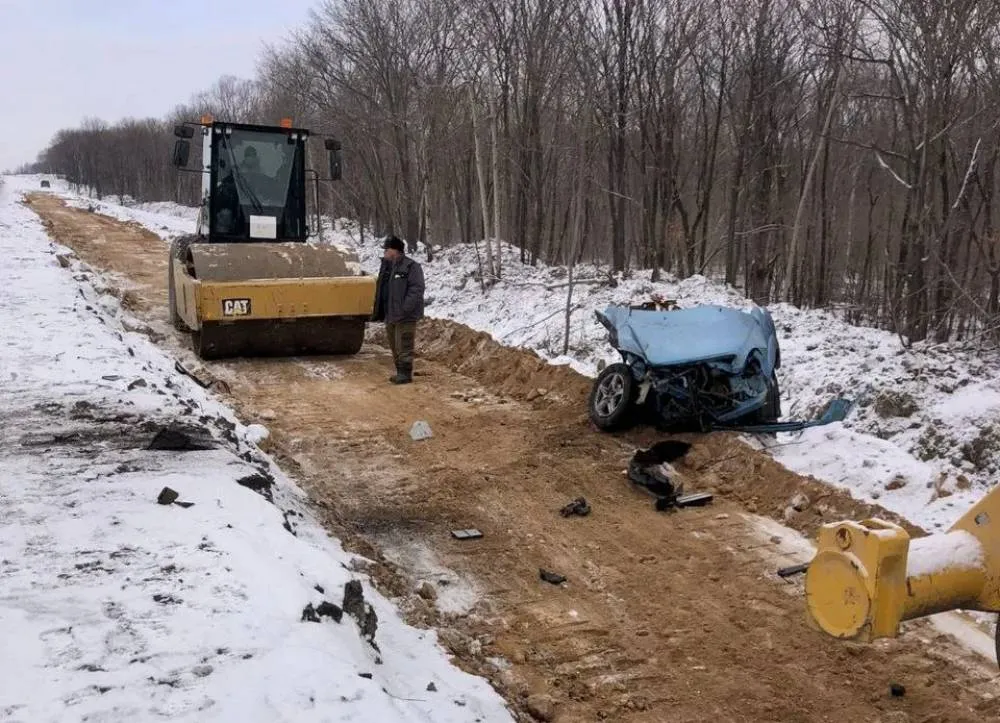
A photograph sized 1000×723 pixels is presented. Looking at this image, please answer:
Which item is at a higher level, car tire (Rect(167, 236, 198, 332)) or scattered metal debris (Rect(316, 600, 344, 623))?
car tire (Rect(167, 236, 198, 332))

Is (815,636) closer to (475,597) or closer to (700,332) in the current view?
(475,597)

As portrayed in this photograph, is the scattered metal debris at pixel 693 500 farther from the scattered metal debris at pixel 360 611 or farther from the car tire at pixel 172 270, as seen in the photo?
the car tire at pixel 172 270

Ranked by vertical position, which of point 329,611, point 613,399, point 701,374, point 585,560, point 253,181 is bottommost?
point 585,560

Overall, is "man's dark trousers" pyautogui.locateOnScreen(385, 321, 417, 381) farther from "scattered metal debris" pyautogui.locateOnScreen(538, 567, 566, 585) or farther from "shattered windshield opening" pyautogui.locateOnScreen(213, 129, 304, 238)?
"scattered metal debris" pyautogui.locateOnScreen(538, 567, 566, 585)

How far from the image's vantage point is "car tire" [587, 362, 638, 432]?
782cm

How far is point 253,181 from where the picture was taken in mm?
12055

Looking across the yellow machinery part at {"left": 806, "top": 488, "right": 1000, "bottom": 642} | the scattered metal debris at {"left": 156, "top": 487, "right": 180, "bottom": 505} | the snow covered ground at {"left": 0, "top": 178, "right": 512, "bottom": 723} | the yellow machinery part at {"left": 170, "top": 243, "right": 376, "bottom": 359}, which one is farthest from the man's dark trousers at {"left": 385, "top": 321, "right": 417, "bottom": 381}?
the yellow machinery part at {"left": 806, "top": 488, "right": 1000, "bottom": 642}

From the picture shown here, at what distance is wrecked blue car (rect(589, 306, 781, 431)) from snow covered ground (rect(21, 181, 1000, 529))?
53 centimetres

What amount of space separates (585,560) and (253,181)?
8.60m

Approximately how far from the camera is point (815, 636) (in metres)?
4.50

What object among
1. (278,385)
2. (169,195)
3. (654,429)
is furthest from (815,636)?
(169,195)

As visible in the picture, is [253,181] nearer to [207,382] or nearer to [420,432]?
[207,382]

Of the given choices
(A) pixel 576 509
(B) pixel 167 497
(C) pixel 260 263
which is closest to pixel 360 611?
(B) pixel 167 497

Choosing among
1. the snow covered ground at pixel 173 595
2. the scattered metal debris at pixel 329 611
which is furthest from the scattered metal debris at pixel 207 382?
the scattered metal debris at pixel 329 611
